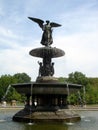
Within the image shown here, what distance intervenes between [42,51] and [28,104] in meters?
4.17

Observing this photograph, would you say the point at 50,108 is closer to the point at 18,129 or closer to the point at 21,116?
the point at 21,116

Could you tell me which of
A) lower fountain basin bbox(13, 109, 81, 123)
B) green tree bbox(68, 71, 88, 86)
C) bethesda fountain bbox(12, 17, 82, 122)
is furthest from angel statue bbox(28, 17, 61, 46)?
green tree bbox(68, 71, 88, 86)

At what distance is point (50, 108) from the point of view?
23250 millimetres

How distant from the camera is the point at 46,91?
2250cm

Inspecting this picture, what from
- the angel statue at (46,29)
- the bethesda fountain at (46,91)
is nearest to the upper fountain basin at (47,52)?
the bethesda fountain at (46,91)

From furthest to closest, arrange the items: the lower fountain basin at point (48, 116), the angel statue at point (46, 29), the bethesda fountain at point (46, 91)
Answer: the angel statue at point (46, 29) → the bethesda fountain at point (46, 91) → the lower fountain basin at point (48, 116)

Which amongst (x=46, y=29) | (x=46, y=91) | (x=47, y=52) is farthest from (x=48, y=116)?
(x=46, y=29)

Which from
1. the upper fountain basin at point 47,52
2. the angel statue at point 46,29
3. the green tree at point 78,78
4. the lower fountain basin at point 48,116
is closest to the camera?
the lower fountain basin at point 48,116

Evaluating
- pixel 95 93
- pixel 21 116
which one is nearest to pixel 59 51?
pixel 21 116

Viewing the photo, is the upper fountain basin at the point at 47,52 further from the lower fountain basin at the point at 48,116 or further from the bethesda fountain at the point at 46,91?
the lower fountain basin at the point at 48,116

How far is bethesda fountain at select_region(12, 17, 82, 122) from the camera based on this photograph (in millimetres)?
22422

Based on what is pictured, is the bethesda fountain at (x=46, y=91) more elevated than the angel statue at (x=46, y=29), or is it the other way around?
the angel statue at (x=46, y=29)

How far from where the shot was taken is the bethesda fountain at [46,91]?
22.4 metres

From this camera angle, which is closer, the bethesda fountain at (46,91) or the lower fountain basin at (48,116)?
the lower fountain basin at (48,116)
